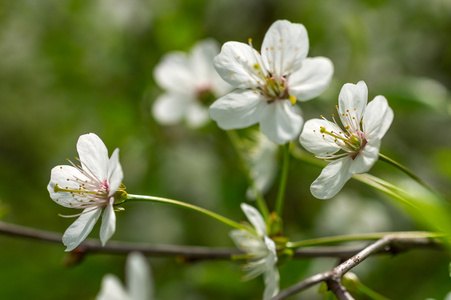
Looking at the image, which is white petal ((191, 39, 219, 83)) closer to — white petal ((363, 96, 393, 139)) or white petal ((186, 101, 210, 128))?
white petal ((186, 101, 210, 128))

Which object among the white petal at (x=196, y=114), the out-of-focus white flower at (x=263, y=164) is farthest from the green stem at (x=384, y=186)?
the white petal at (x=196, y=114)

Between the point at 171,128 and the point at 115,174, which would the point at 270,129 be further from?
the point at 171,128

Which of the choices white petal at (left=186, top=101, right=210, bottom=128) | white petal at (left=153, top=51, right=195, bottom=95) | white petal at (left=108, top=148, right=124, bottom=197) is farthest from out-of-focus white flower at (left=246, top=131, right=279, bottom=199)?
white petal at (left=108, top=148, right=124, bottom=197)

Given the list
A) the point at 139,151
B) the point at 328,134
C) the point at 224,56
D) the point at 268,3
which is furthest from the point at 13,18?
the point at 328,134

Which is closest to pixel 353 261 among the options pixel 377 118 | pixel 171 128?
pixel 377 118

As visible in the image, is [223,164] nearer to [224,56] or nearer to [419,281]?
[419,281]

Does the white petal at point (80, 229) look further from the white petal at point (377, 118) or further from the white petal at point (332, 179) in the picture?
the white petal at point (377, 118)
